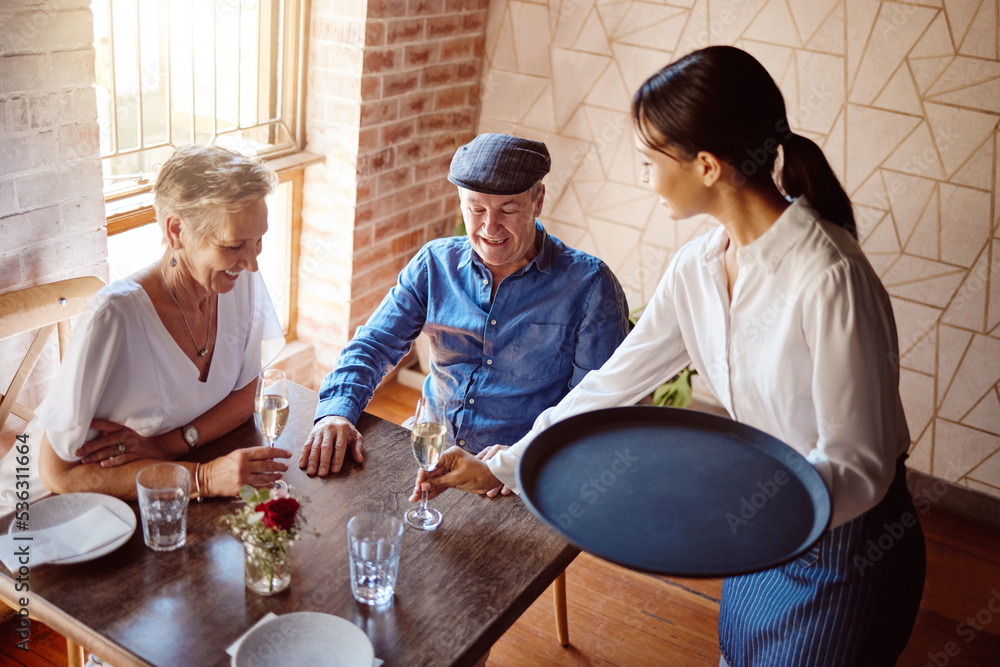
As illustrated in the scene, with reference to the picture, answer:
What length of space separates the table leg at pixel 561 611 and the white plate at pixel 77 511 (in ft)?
4.08

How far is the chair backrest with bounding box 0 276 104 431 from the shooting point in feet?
6.82

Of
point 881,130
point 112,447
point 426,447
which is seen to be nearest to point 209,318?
point 112,447

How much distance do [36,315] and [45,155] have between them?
39 cm

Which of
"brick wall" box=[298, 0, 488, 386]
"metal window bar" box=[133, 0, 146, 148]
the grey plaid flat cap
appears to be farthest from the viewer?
"brick wall" box=[298, 0, 488, 386]

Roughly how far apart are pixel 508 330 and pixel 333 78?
149 centimetres

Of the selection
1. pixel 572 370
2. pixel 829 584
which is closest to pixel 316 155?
pixel 572 370

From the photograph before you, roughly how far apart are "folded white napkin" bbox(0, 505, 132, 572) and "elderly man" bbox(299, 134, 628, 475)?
0.71m

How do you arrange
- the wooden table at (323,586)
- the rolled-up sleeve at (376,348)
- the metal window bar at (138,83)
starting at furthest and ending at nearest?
the metal window bar at (138,83) < the rolled-up sleeve at (376,348) < the wooden table at (323,586)

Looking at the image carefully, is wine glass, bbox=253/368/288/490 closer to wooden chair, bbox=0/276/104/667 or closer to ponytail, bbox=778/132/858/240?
wooden chair, bbox=0/276/104/667

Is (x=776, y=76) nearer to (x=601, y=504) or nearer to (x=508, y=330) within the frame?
(x=508, y=330)

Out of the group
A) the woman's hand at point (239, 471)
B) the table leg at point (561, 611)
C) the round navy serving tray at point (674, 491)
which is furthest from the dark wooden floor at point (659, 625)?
the round navy serving tray at point (674, 491)

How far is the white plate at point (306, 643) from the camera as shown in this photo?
1.24m

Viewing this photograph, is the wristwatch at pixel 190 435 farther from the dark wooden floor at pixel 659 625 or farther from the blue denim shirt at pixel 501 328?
the dark wooden floor at pixel 659 625

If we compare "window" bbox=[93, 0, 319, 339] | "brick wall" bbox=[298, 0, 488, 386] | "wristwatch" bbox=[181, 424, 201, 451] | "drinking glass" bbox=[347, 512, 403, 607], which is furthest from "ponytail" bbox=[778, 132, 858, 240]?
"brick wall" bbox=[298, 0, 488, 386]
